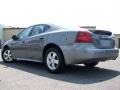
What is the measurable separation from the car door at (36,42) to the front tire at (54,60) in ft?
1.38

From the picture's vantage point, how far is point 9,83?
6629mm

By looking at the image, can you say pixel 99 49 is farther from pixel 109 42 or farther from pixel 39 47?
pixel 39 47

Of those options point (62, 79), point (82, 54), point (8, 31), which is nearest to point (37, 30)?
point (82, 54)

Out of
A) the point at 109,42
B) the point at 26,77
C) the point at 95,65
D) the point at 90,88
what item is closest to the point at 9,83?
the point at 26,77

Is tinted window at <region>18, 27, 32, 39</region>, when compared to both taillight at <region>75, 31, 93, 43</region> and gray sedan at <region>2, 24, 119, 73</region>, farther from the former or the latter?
taillight at <region>75, 31, 93, 43</region>

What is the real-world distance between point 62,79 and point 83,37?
124cm

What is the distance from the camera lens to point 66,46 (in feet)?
25.3

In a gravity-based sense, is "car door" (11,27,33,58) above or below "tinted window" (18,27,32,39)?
below

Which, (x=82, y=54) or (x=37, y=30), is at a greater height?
(x=37, y=30)

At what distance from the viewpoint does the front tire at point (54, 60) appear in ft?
25.7

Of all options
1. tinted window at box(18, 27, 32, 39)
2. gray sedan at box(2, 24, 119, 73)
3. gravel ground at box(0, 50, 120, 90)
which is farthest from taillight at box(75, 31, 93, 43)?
tinted window at box(18, 27, 32, 39)

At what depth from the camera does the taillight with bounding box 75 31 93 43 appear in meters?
7.56

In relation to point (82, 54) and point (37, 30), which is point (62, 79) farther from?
point (37, 30)

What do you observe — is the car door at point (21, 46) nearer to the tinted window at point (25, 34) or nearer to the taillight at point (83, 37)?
the tinted window at point (25, 34)
